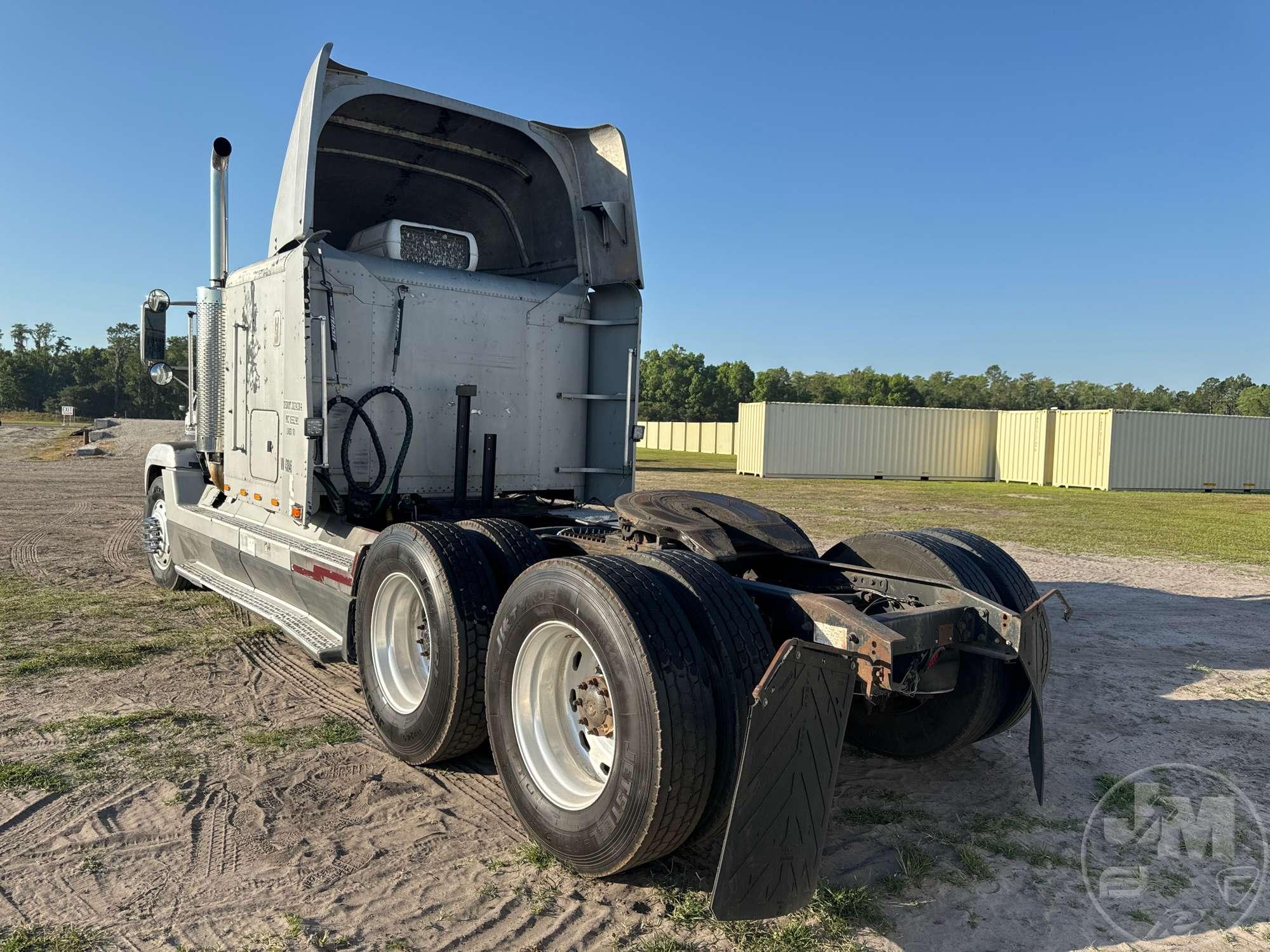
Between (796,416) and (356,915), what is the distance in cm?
3009

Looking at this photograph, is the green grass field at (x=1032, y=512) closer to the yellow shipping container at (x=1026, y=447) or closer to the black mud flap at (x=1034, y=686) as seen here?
the yellow shipping container at (x=1026, y=447)

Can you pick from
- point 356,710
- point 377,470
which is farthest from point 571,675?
point 377,470

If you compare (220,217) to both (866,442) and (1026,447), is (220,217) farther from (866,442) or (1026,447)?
(1026,447)

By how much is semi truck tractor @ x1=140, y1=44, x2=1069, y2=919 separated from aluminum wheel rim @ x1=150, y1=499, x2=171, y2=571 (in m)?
0.04

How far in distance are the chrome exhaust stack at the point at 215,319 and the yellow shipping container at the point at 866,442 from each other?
2497 cm

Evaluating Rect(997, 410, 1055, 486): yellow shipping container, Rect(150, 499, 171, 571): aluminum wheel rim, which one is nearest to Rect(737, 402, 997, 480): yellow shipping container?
Rect(997, 410, 1055, 486): yellow shipping container

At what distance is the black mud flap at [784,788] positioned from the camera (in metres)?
2.72

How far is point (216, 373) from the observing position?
7.47m

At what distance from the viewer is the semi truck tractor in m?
2.97

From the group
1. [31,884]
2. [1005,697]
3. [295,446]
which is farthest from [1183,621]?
[31,884]

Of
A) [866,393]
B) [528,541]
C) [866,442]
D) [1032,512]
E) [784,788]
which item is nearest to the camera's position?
[784,788]

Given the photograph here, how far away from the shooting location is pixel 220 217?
24.2 feet

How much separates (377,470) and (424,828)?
292cm

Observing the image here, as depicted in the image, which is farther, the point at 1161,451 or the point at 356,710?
the point at 1161,451
